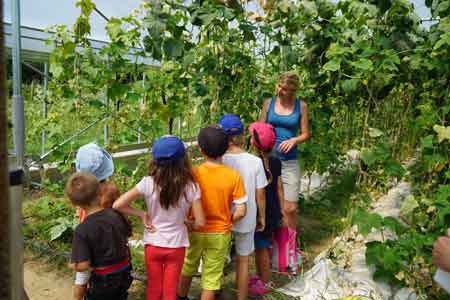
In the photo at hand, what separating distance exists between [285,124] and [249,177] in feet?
2.48

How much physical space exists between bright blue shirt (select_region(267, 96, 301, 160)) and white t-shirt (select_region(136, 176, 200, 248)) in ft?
3.47

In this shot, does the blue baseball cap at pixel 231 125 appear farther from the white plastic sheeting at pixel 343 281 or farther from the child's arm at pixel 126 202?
the white plastic sheeting at pixel 343 281

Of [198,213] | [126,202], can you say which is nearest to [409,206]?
[198,213]

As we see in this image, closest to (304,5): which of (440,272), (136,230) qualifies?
(136,230)

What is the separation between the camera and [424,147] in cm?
251

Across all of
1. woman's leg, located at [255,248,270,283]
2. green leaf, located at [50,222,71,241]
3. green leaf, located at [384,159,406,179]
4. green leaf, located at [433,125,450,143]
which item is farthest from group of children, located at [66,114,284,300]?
green leaf, located at [50,222,71,241]

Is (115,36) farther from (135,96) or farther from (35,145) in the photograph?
(35,145)

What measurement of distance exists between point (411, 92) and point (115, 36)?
115 inches

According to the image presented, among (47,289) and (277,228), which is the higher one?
(277,228)

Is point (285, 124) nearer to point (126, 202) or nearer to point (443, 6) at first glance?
point (443, 6)

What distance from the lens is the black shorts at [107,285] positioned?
176 centimetres

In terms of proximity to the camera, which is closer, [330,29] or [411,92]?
[330,29]

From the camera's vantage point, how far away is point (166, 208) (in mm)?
1881

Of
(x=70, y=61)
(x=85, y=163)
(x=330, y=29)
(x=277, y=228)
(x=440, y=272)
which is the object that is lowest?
(x=277, y=228)
